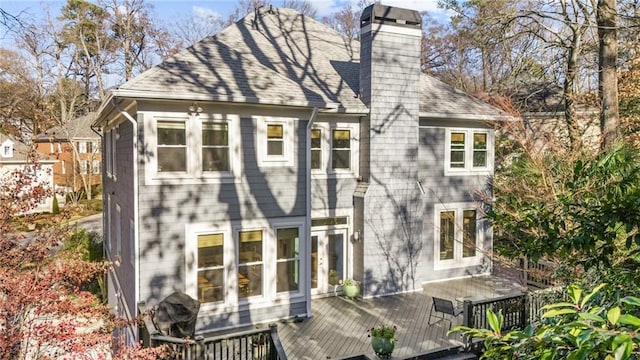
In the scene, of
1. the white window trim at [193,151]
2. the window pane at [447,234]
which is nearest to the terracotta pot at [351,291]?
the window pane at [447,234]

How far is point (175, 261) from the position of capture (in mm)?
9711

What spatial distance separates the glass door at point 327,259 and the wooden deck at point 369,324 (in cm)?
45

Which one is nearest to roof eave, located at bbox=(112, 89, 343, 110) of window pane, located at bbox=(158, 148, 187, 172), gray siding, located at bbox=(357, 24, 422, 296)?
window pane, located at bbox=(158, 148, 187, 172)

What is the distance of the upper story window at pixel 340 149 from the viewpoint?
12.4 metres

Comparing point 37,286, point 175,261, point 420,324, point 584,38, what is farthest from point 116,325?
point 584,38

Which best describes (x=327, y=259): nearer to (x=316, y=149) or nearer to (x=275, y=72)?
(x=316, y=149)

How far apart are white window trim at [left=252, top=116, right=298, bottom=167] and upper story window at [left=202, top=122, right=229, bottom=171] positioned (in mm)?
761

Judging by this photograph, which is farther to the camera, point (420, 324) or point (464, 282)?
point (464, 282)

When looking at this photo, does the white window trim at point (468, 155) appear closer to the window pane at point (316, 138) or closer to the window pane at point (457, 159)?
the window pane at point (457, 159)

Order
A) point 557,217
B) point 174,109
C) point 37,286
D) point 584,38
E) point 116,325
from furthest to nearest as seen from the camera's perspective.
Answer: point 584,38 → point 174,109 → point 116,325 → point 37,286 → point 557,217

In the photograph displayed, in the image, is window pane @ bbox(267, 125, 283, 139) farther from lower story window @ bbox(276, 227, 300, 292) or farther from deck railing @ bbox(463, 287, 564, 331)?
deck railing @ bbox(463, 287, 564, 331)

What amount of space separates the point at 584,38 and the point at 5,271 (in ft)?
64.6

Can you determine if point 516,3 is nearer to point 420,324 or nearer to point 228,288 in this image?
point 420,324

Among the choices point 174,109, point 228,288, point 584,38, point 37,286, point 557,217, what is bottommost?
point 228,288
